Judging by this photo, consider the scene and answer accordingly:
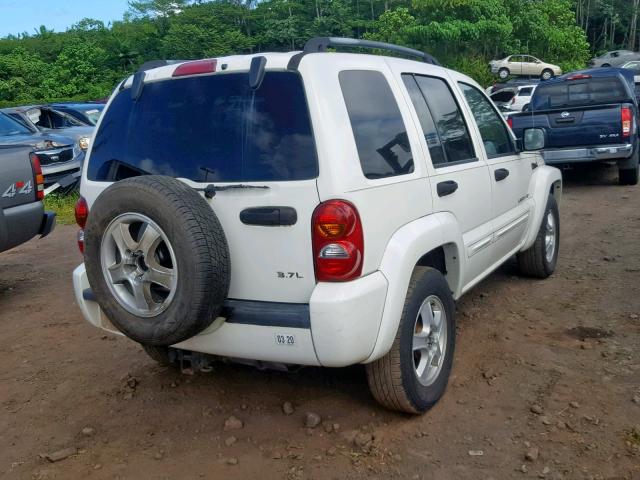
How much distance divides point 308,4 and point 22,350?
58691 mm

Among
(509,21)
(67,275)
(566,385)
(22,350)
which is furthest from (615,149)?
(509,21)

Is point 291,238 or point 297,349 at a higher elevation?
point 291,238

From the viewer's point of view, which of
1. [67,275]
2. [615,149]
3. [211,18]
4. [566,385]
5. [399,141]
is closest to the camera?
[399,141]

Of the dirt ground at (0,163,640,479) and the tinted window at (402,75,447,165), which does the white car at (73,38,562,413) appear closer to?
the tinted window at (402,75,447,165)

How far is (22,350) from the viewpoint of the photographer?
477cm

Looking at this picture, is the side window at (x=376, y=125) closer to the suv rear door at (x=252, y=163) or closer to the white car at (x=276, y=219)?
the white car at (x=276, y=219)

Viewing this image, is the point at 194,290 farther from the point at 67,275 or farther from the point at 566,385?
the point at 67,275

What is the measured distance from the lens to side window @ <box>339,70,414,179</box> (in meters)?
3.09

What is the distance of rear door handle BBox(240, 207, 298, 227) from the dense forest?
34246 millimetres

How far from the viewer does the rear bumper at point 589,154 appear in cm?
945

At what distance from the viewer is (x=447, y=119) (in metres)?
4.05

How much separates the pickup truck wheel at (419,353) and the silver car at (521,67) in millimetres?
36714

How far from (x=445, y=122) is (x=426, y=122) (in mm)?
321

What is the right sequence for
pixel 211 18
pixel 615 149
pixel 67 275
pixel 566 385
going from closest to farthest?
1. pixel 566 385
2. pixel 67 275
3. pixel 615 149
4. pixel 211 18
